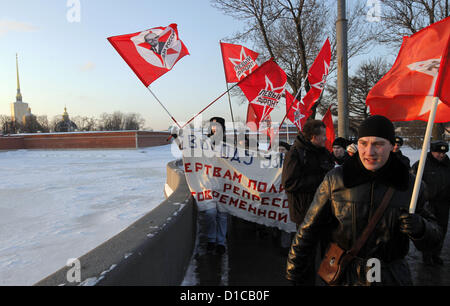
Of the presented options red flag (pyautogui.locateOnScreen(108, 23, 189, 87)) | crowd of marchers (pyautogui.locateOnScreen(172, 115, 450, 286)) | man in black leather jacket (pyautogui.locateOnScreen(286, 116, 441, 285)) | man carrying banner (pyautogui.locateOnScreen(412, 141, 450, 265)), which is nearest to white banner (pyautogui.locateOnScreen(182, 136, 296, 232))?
red flag (pyautogui.locateOnScreen(108, 23, 189, 87))

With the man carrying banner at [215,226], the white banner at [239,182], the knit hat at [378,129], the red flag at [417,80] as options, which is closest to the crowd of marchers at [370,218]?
the knit hat at [378,129]

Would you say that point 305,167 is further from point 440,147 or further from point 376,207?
point 440,147

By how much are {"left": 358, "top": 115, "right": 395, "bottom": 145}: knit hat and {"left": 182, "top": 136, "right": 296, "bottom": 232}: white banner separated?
2933mm

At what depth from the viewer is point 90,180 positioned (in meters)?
13.9

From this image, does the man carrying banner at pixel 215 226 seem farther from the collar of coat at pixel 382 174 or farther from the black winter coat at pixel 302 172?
the collar of coat at pixel 382 174

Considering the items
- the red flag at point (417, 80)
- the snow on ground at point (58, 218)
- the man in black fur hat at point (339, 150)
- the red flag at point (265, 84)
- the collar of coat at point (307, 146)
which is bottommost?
the snow on ground at point (58, 218)

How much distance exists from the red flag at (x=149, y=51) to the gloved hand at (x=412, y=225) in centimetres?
446

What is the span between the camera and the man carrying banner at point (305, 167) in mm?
3293

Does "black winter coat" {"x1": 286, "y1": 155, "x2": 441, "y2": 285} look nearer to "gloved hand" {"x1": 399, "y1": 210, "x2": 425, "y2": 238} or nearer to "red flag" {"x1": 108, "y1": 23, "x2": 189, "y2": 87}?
"gloved hand" {"x1": 399, "y1": 210, "x2": 425, "y2": 238}

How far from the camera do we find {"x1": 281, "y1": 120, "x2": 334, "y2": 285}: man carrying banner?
329 centimetres

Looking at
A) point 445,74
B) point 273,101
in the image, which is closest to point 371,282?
point 445,74

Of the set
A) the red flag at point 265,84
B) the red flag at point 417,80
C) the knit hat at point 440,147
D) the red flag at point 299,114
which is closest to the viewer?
the red flag at point 417,80

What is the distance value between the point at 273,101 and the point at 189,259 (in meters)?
4.95

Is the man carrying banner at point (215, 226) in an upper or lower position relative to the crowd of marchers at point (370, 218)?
lower
